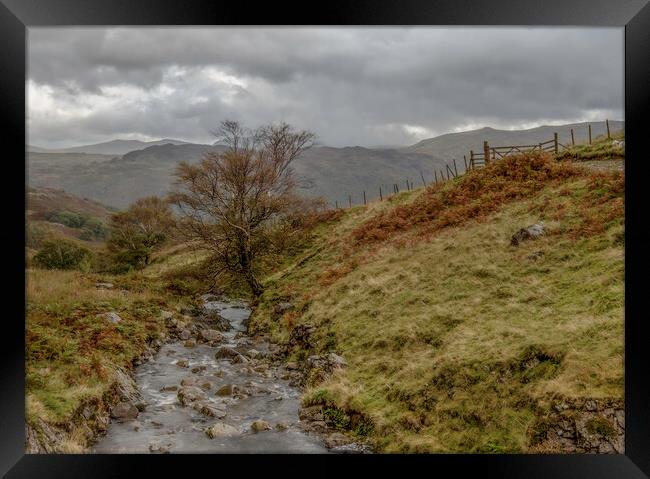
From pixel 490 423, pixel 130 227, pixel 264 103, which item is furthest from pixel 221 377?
pixel 264 103

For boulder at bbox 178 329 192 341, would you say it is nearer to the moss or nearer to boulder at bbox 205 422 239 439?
boulder at bbox 205 422 239 439

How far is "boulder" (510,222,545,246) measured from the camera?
1454 centimetres

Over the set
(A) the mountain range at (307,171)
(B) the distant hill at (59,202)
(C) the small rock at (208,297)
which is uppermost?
(A) the mountain range at (307,171)

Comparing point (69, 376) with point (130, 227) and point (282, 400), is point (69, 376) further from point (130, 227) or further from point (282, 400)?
point (130, 227)

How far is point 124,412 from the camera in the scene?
30.7 ft

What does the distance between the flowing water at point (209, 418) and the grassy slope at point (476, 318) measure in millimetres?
1019

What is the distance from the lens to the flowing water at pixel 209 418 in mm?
8305

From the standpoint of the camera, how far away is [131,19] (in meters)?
5.51

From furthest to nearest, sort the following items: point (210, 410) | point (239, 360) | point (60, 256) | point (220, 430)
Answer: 1. point (60, 256)
2. point (239, 360)
3. point (210, 410)
4. point (220, 430)

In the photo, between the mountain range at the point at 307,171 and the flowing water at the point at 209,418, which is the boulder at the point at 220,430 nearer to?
the flowing water at the point at 209,418

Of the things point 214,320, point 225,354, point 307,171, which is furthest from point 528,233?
point 307,171

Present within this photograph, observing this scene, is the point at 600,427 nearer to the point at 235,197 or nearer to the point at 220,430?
the point at 220,430

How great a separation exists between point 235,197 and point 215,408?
38.1 ft

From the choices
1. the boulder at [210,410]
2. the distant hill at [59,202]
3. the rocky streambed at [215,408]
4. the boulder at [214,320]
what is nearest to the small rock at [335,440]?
the rocky streambed at [215,408]
